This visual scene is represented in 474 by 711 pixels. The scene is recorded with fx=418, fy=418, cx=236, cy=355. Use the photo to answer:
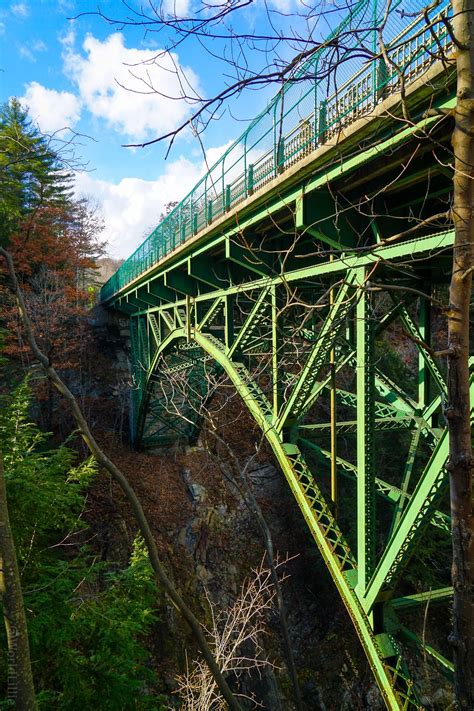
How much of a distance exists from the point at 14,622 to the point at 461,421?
345cm

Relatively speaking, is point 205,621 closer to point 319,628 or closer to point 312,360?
point 319,628

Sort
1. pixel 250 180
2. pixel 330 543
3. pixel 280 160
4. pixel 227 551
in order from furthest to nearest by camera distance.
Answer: pixel 227 551, pixel 250 180, pixel 280 160, pixel 330 543

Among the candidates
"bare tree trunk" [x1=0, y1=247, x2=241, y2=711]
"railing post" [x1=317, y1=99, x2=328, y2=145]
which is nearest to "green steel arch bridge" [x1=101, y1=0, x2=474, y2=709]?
"railing post" [x1=317, y1=99, x2=328, y2=145]

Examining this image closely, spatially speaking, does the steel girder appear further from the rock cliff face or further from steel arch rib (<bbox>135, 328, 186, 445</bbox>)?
the rock cliff face

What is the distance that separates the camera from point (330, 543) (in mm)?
4816

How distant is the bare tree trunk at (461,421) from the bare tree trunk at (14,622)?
2.98 metres

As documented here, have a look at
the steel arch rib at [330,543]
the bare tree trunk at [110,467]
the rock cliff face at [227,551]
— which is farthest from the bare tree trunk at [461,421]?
the rock cliff face at [227,551]

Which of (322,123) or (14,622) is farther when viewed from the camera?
(322,123)

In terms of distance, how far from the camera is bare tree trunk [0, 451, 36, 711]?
3.10 meters

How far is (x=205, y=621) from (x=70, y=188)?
2461cm

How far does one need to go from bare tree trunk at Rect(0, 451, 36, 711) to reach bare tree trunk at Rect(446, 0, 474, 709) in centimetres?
298

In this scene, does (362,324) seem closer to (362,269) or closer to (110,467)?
(362,269)

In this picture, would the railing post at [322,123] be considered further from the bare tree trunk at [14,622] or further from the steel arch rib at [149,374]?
the steel arch rib at [149,374]

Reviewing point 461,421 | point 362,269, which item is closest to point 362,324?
point 362,269
